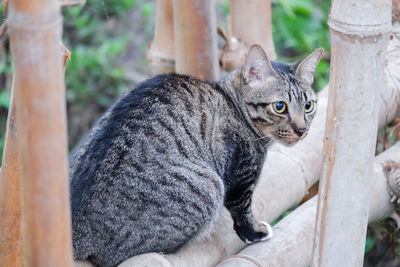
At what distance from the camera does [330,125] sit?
1524 millimetres

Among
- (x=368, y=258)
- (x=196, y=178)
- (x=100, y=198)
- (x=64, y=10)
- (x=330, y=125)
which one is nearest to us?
(x=330, y=125)

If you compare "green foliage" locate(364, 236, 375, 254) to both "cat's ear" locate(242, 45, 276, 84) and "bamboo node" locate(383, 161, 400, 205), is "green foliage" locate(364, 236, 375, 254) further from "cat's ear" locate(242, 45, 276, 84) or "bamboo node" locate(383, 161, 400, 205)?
"cat's ear" locate(242, 45, 276, 84)

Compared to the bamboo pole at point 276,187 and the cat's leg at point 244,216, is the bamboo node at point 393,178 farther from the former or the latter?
the cat's leg at point 244,216

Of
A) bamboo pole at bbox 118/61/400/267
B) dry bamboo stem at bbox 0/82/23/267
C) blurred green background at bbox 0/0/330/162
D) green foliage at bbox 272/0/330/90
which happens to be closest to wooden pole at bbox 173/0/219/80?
bamboo pole at bbox 118/61/400/267

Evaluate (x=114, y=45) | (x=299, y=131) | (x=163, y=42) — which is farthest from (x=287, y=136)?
(x=114, y=45)

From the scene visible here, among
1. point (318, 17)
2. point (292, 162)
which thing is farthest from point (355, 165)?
point (318, 17)

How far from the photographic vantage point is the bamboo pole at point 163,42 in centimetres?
283

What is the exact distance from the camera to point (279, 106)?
2254 millimetres

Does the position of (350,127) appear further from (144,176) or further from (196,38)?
(196,38)

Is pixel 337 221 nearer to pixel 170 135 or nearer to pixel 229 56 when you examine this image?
pixel 170 135

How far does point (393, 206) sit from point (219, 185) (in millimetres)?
901

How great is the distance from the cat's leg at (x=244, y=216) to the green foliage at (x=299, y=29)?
238cm

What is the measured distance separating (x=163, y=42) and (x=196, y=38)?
0.38 m

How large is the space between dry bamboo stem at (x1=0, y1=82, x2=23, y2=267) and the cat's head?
38.3 inches
